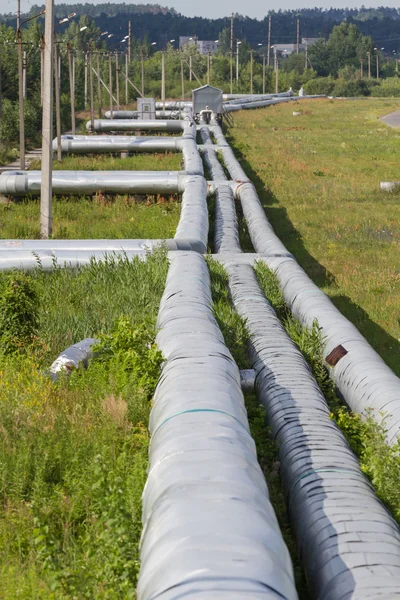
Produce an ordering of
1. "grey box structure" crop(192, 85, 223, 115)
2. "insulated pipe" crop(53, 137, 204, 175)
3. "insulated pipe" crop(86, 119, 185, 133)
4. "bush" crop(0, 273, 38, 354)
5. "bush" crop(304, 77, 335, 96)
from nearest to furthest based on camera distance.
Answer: "bush" crop(0, 273, 38, 354), "insulated pipe" crop(53, 137, 204, 175), "insulated pipe" crop(86, 119, 185, 133), "grey box structure" crop(192, 85, 223, 115), "bush" crop(304, 77, 335, 96)

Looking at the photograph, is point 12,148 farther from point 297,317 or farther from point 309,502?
point 309,502

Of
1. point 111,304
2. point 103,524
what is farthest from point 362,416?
point 111,304

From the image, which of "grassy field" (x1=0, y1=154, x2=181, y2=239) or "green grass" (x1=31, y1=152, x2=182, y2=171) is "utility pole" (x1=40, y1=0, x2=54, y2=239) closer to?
"grassy field" (x1=0, y1=154, x2=181, y2=239)

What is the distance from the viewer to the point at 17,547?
5.14 m

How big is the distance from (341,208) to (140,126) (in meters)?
20.6

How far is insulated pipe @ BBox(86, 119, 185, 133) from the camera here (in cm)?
3994

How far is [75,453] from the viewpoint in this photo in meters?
→ 5.94

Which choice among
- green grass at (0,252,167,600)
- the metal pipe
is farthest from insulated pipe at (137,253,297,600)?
the metal pipe

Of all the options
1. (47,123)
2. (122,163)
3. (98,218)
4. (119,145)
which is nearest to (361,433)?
(47,123)

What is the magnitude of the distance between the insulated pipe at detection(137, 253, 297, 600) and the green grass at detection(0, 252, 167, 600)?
0.30m

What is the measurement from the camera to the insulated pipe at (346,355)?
7.07 m

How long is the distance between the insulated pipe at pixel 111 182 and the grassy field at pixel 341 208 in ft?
8.54

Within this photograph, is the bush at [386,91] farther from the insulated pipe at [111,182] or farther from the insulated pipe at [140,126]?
the insulated pipe at [111,182]

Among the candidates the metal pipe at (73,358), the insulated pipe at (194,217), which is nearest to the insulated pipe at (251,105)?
the insulated pipe at (194,217)
